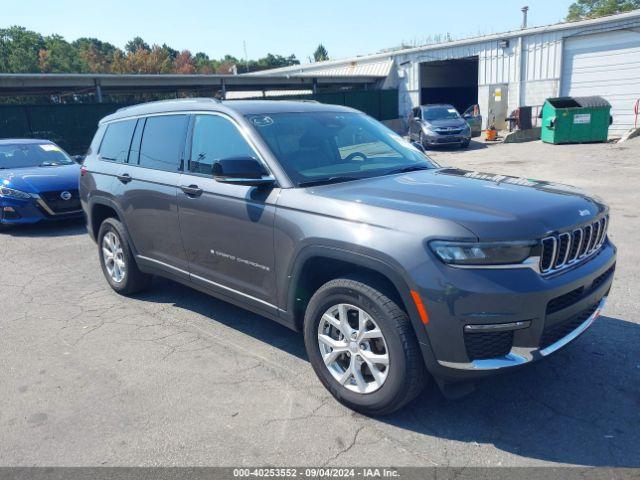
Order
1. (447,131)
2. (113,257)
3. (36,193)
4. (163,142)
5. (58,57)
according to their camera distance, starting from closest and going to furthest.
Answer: (163,142), (113,257), (36,193), (447,131), (58,57)

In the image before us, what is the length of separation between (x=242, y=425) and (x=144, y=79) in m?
24.1

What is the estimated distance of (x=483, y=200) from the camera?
3117 millimetres

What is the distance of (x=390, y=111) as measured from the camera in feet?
105

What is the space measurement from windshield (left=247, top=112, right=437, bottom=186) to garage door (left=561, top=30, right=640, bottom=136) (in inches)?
884

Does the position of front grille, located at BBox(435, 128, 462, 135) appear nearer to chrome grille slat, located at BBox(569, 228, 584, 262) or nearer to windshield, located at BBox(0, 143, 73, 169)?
windshield, located at BBox(0, 143, 73, 169)

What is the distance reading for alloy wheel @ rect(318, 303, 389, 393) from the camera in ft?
10.1

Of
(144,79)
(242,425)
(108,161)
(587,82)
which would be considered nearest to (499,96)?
(587,82)

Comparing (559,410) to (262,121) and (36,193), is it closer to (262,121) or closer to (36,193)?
(262,121)

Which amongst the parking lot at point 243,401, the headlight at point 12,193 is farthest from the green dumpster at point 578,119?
the headlight at point 12,193

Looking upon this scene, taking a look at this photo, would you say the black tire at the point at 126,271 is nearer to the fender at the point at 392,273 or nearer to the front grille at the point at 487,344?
the fender at the point at 392,273

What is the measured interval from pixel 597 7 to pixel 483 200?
304 ft

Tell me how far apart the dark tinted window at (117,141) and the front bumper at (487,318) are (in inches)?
144

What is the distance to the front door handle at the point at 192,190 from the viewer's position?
4109 mm

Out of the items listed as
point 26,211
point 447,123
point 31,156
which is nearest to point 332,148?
point 26,211
